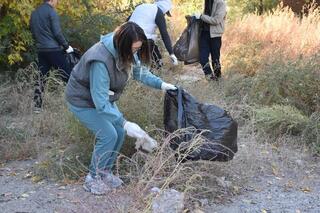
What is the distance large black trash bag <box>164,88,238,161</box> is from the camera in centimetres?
401

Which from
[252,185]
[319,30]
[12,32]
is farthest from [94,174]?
[319,30]

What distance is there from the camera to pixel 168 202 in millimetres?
3607

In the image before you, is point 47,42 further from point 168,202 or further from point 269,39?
point 269,39

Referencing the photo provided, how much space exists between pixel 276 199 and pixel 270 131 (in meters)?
1.40

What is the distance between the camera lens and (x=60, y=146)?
16.4 ft

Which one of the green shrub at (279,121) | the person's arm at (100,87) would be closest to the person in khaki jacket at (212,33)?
the green shrub at (279,121)

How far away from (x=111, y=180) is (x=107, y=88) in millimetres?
776

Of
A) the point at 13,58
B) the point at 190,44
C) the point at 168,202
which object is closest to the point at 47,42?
the point at 13,58

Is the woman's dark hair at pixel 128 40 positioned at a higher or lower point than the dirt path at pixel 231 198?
higher

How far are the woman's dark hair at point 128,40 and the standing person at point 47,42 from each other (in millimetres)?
2402

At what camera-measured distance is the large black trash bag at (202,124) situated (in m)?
4.01

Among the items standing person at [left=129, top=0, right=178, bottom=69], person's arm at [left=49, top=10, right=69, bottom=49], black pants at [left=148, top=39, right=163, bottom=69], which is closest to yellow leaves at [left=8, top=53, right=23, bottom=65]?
person's arm at [left=49, top=10, right=69, bottom=49]

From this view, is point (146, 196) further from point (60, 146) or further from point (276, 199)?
point (60, 146)

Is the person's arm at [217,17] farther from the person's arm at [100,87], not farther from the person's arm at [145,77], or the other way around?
the person's arm at [100,87]
